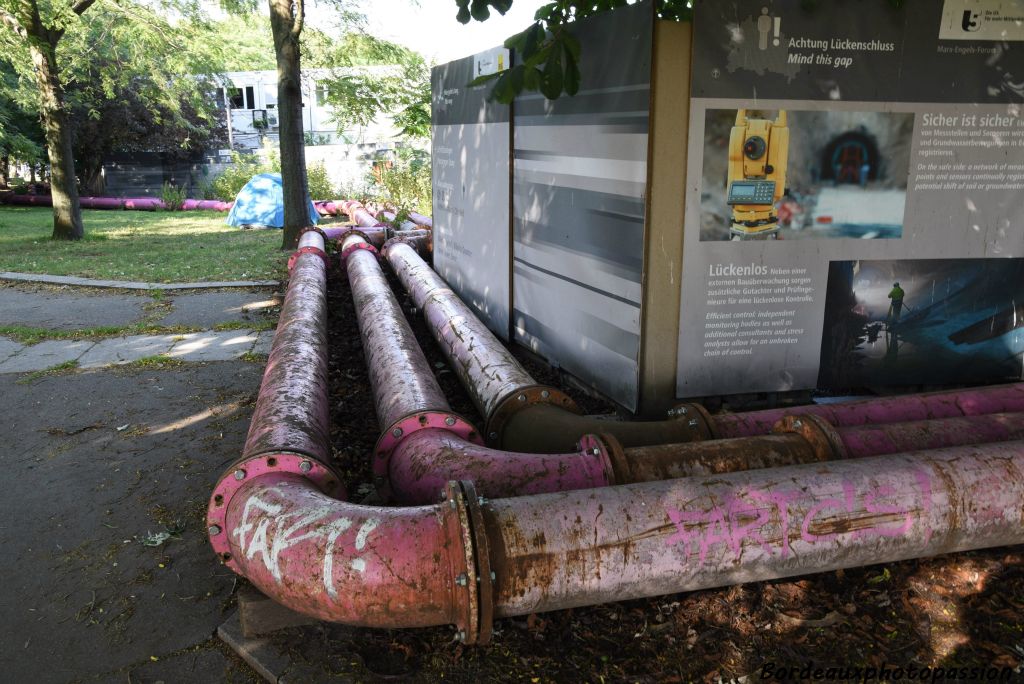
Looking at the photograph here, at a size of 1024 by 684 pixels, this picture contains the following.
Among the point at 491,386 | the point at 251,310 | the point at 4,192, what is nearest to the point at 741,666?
the point at 491,386

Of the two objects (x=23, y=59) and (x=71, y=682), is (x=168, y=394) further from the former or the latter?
(x=23, y=59)

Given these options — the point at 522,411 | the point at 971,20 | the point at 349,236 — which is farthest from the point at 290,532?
the point at 349,236

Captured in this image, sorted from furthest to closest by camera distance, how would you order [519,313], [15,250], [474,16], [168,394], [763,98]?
[15,250] < [519,313] < [168,394] < [763,98] < [474,16]

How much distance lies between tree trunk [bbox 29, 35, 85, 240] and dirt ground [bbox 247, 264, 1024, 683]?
15496 mm

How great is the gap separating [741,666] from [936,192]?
11.1 ft

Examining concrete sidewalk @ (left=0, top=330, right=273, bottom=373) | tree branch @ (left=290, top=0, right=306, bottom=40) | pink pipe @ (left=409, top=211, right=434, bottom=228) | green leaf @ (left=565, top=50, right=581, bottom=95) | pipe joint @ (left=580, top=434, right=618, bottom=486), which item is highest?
tree branch @ (left=290, top=0, right=306, bottom=40)

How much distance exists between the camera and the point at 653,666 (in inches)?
116

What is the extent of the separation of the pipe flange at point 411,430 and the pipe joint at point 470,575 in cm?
115

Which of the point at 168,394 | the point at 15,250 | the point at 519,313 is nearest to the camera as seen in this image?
the point at 168,394

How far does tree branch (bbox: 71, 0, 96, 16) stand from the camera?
15.1m

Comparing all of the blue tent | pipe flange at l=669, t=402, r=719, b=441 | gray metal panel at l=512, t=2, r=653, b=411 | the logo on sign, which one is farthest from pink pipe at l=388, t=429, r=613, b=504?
the blue tent

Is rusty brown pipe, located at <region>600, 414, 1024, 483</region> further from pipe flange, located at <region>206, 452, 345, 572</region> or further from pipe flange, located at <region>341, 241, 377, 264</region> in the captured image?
pipe flange, located at <region>341, 241, 377, 264</region>

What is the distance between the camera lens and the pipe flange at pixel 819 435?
355 centimetres

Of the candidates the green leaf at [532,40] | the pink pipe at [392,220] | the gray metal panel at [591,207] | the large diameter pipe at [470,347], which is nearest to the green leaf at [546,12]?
the gray metal panel at [591,207]
